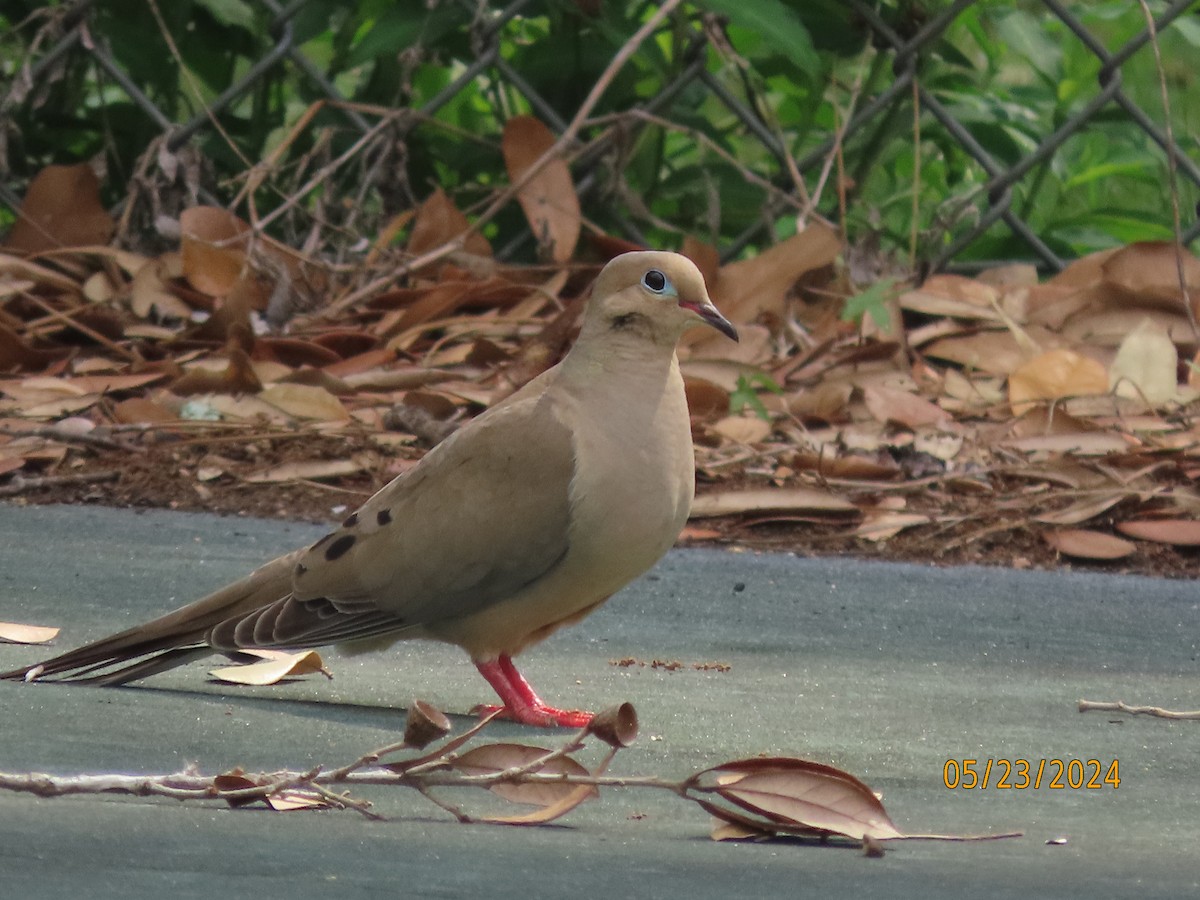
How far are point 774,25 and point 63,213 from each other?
1958 millimetres

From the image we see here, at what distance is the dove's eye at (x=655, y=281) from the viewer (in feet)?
8.20

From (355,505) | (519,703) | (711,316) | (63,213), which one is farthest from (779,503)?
(63,213)

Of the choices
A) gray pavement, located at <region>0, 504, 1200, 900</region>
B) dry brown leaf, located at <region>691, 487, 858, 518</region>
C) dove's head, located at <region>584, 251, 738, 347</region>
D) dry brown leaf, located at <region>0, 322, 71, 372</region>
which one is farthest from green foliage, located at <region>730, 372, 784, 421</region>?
dry brown leaf, located at <region>0, 322, 71, 372</region>

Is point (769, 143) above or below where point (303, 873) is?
above

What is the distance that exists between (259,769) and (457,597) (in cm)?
65

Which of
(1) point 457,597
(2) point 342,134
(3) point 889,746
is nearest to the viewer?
(3) point 889,746

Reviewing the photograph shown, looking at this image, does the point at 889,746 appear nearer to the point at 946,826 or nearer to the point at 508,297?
the point at 946,826

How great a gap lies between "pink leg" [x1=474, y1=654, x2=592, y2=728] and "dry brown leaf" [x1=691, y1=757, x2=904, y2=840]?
0.61m

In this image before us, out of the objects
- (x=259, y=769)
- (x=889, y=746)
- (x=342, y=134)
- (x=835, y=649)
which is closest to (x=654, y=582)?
(x=835, y=649)

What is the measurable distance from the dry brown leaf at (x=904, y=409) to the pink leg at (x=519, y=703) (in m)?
1.66

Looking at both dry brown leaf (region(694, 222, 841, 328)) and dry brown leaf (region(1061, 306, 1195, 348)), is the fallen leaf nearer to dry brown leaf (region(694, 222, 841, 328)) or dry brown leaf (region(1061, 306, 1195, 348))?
dry brown leaf (region(694, 222, 841, 328))

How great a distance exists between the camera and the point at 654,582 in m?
3.10

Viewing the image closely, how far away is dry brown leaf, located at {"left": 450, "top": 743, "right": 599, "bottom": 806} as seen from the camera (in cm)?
166
